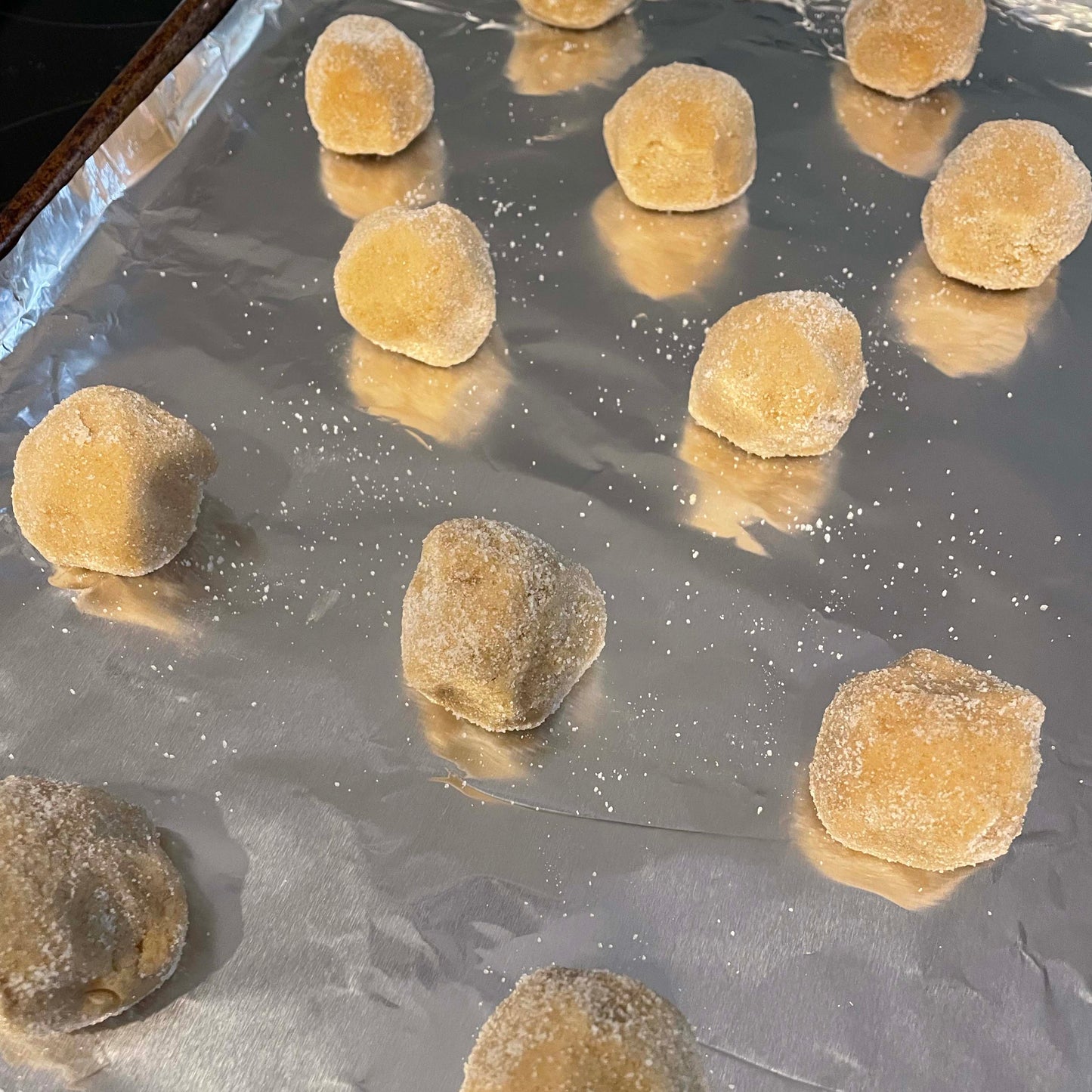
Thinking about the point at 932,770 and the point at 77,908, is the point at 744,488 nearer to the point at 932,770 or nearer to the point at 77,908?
the point at 932,770

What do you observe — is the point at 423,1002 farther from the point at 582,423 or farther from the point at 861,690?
the point at 582,423

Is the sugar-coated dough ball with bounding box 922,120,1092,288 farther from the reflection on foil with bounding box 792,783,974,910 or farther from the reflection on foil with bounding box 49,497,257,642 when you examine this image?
the reflection on foil with bounding box 49,497,257,642

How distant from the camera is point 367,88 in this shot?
1.63 meters

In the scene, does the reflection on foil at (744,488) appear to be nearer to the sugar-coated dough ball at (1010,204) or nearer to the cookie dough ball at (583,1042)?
the sugar-coated dough ball at (1010,204)

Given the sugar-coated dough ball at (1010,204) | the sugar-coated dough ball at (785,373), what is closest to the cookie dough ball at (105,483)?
the sugar-coated dough ball at (785,373)

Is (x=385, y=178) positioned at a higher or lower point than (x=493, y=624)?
higher

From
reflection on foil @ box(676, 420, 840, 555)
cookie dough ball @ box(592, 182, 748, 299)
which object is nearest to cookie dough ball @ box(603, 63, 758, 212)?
cookie dough ball @ box(592, 182, 748, 299)

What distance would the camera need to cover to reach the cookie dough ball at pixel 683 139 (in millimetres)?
1530

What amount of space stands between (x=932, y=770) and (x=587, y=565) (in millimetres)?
463

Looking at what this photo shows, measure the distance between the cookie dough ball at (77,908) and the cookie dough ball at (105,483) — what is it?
287 millimetres

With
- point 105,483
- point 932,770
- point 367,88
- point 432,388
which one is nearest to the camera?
point 932,770

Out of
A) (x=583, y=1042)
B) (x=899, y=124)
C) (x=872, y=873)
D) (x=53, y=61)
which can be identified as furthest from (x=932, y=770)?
(x=53, y=61)

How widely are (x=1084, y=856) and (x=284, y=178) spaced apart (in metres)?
1.43

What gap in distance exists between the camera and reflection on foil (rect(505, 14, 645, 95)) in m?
1.84
